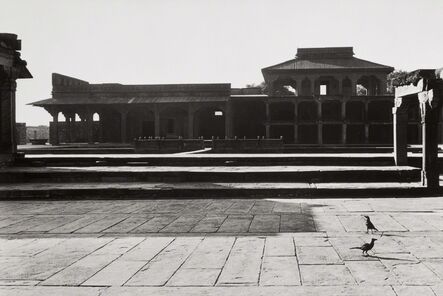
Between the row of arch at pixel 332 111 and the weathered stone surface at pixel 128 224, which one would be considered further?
the row of arch at pixel 332 111

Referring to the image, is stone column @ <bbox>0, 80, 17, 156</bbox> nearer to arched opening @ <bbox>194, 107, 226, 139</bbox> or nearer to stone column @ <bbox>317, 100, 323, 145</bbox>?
arched opening @ <bbox>194, 107, 226, 139</bbox>

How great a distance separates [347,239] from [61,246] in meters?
3.21

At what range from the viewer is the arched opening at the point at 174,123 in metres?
36.2

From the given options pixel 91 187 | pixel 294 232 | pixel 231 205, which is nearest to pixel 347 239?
pixel 294 232

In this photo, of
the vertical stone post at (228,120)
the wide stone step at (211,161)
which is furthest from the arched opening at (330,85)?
the wide stone step at (211,161)

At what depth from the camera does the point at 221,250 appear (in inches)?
199

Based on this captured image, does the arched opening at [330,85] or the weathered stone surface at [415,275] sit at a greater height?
the arched opening at [330,85]

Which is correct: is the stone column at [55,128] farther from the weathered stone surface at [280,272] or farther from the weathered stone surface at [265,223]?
the weathered stone surface at [280,272]

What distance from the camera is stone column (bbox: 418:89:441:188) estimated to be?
9.53 metres

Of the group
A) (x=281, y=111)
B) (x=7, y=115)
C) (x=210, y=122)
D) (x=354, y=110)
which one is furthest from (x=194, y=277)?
(x=354, y=110)

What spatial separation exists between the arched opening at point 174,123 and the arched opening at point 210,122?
110 centimetres

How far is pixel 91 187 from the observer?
9.90 meters

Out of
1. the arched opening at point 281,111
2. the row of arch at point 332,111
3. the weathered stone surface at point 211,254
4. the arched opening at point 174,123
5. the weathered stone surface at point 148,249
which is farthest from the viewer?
the arched opening at point 174,123

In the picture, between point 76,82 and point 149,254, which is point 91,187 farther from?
point 76,82
